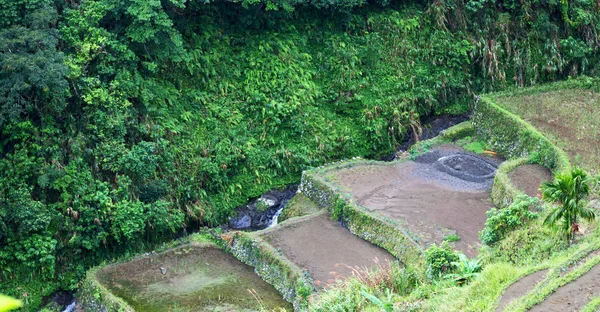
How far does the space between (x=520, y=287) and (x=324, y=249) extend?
591 cm

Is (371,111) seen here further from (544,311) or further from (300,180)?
(544,311)

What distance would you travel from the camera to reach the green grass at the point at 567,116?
18.0 metres

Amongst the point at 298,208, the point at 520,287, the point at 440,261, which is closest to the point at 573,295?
the point at 520,287

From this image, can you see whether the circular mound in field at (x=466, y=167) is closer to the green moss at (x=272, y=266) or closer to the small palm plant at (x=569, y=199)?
the small palm plant at (x=569, y=199)

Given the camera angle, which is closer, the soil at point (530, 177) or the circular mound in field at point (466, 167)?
the soil at point (530, 177)

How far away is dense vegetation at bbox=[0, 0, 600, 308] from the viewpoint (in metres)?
15.7

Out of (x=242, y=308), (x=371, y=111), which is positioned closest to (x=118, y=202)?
(x=242, y=308)

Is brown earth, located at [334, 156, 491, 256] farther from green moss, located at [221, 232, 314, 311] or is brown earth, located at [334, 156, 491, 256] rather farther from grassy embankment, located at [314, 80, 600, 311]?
green moss, located at [221, 232, 314, 311]

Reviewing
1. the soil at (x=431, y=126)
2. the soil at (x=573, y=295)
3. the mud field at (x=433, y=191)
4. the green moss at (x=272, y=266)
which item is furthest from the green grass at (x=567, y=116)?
the green moss at (x=272, y=266)

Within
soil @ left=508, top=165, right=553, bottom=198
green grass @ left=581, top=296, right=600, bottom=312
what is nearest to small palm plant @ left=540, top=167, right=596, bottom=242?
green grass @ left=581, top=296, right=600, bottom=312

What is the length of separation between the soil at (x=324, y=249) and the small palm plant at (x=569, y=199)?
376 centimetres

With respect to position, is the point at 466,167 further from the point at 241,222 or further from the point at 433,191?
the point at 241,222

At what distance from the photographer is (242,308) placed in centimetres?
1455

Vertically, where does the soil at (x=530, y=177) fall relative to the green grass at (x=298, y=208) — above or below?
above
